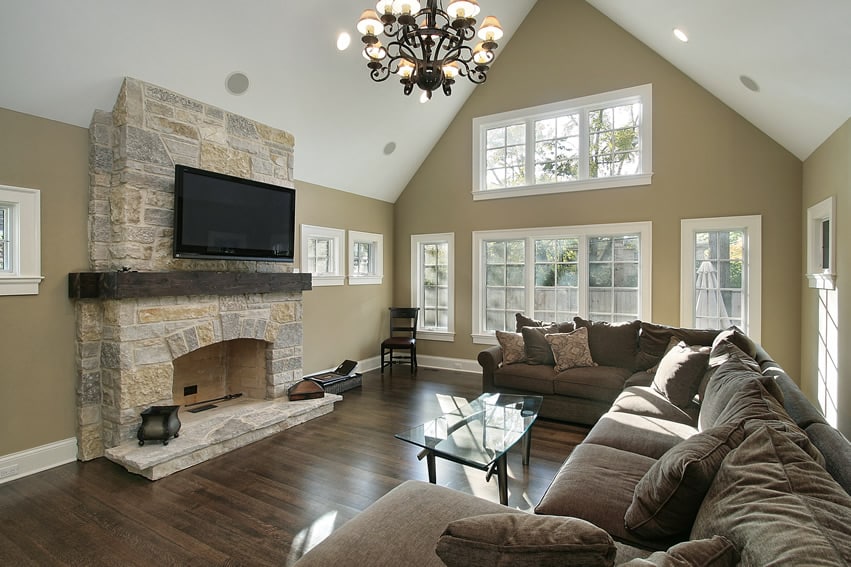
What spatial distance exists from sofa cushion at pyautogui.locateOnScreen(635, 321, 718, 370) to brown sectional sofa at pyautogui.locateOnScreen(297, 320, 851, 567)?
116 cm

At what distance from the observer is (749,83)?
13.1 feet

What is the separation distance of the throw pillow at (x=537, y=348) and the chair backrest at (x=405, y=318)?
7.98ft

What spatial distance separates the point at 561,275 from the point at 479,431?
3493mm

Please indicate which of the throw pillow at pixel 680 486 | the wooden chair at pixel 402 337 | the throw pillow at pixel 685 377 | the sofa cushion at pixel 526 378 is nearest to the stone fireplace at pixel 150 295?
the sofa cushion at pixel 526 378

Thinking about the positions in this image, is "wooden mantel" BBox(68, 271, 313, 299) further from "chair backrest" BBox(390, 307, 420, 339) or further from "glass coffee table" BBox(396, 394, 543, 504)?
"chair backrest" BBox(390, 307, 420, 339)

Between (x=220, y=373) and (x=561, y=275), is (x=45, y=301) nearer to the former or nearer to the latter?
(x=220, y=373)

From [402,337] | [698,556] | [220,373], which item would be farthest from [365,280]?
[698,556]

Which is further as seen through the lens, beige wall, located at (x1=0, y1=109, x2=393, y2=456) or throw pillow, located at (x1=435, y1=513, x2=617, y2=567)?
beige wall, located at (x1=0, y1=109, x2=393, y2=456)

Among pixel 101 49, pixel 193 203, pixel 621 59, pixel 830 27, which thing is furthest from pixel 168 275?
pixel 621 59

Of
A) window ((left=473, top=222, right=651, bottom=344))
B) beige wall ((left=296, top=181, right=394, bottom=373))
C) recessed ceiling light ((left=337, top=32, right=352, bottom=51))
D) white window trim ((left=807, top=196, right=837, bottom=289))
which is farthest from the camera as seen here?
beige wall ((left=296, top=181, right=394, bottom=373))

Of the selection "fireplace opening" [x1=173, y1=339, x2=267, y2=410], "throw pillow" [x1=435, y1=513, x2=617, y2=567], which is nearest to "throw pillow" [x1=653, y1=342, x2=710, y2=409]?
"throw pillow" [x1=435, y1=513, x2=617, y2=567]

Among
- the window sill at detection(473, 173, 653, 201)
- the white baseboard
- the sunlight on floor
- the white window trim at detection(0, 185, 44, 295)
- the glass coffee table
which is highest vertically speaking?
the window sill at detection(473, 173, 653, 201)

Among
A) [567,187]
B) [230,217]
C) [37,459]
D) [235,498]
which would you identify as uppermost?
[567,187]

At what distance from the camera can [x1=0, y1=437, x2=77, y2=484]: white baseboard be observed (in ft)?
10.4
